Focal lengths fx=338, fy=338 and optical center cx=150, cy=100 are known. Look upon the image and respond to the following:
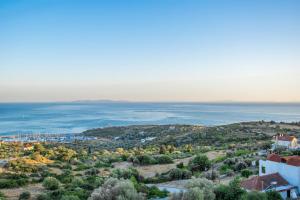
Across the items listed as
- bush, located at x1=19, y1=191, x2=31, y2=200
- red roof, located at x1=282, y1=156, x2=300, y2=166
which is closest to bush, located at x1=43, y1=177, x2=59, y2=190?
bush, located at x1=19, y1=191, x2=31, y2=200

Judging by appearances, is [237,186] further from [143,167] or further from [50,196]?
[143,167]

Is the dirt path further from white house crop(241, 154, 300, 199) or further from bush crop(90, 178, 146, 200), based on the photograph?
bush crop(90, 178, 146, 200)

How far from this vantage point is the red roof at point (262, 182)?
49.2ft

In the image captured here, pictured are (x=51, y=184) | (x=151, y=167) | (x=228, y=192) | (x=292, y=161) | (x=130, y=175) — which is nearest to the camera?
(x=228, y=192)

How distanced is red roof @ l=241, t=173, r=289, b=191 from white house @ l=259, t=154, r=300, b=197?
308 mm

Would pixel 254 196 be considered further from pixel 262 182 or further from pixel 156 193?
pixel 156 193

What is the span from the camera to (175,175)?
830 inches

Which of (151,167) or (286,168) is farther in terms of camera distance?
(151,167)

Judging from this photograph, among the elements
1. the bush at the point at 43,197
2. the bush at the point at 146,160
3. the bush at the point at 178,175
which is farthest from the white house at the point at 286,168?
the bush at the point at 43,197

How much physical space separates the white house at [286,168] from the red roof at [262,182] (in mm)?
308

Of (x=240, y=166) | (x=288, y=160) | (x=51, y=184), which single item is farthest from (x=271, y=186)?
(x=51, y=184)

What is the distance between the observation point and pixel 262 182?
15266 millimetres

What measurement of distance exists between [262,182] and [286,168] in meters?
2.02

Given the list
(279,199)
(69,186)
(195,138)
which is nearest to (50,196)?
(69,186)
